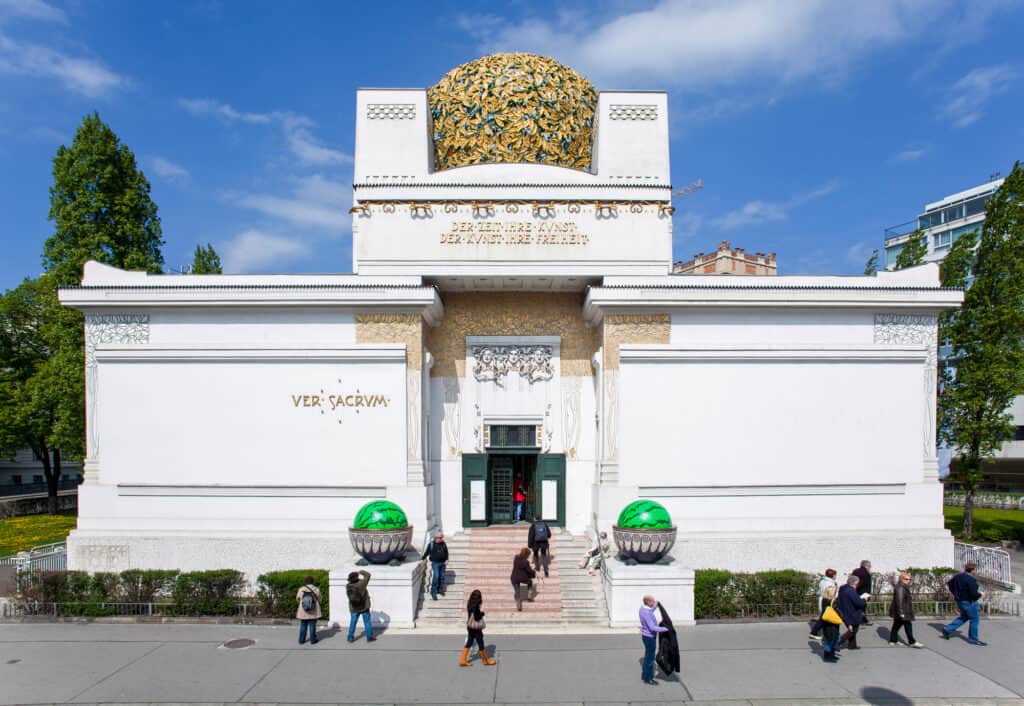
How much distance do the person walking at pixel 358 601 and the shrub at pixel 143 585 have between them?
4394 mm

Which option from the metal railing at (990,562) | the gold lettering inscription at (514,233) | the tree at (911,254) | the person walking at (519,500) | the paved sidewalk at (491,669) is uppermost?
the tree at (911,254)

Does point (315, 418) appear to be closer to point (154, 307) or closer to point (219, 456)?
point (219, 456)

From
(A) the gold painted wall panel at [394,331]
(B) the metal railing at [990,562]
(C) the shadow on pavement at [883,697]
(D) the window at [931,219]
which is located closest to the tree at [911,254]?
(B) the metal railing at [990,562]

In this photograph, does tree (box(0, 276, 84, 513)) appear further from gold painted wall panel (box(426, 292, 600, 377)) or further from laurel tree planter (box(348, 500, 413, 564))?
laurel tree planter (box(348, 500, 413, 564))

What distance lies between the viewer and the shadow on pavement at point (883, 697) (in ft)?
29.0

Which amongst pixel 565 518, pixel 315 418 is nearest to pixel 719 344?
pixel 565 518

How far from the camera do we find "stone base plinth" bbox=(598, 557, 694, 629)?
39.9 ft

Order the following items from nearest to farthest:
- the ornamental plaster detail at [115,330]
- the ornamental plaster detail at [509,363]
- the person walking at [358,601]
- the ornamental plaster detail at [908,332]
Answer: the person walking at [358,601] → the ornamental plaster detail at [115,330] → the ornamental plaster detail at [908,332] → the ornamental plaster detail at [509,363]

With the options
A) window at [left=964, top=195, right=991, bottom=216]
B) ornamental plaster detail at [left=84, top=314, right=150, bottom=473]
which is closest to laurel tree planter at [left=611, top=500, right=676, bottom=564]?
ornamental plaster detail at [left=84, top=314, right=150, bottom=473]

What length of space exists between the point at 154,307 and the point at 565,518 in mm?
11550

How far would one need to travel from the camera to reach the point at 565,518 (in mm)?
16625

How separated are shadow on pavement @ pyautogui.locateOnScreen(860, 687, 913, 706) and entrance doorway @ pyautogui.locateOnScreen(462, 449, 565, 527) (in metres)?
8.36

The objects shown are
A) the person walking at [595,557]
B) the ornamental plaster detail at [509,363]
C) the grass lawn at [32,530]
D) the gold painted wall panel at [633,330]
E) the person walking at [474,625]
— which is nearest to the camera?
the person walking at [474,625]

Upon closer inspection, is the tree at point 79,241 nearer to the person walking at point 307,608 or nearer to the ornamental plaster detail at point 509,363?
the ornamental plaster detail at point 509,363
